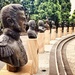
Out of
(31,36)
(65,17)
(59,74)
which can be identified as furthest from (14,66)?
(65,17)

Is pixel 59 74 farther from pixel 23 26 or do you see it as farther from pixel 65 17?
pixel 65 17

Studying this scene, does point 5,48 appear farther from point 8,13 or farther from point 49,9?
point 49,9

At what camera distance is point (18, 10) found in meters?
2.49

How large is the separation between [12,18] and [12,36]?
216 mm

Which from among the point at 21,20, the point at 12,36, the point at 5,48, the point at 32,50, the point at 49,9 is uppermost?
the point at 21,20

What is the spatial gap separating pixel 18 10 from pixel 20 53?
526 mm

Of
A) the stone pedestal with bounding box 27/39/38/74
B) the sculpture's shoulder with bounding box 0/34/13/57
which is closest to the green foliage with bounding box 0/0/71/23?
the stone pedestal with bounding box 27/39/38/74

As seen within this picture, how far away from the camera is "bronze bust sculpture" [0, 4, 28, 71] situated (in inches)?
90.8

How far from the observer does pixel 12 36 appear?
2439mm

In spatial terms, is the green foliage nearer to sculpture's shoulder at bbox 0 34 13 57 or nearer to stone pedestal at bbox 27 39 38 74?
stone pedestal at bbox 27 39 38 74

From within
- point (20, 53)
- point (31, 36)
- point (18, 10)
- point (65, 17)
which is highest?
point (18, 10)

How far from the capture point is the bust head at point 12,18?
240cm

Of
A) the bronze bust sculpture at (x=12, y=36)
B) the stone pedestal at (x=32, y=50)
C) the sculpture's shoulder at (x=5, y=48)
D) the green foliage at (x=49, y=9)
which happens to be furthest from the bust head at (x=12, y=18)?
the green foliage at (x=49, y=9)

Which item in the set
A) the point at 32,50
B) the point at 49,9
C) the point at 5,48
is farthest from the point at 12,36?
the point at 49,9
